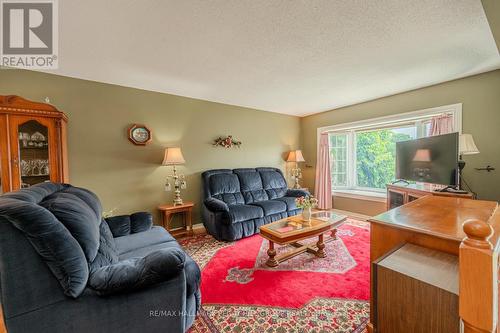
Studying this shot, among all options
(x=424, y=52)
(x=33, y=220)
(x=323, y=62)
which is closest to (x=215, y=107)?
(x=323, y=62)

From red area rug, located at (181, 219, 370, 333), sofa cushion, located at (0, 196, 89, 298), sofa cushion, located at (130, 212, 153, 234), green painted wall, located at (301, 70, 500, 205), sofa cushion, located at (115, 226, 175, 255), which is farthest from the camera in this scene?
green painted wall, located at (301, 70, 500, 205)

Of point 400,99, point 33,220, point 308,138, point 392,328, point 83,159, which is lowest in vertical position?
point 392,328

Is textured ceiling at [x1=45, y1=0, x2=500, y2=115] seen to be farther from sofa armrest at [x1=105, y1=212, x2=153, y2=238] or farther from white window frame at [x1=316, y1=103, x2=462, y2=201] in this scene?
sofa armrest at [x1=105, y1=212, x2=153, y2=238]

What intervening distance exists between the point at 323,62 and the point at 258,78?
874mm

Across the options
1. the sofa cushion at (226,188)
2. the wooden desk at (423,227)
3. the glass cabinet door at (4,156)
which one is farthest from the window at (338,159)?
the glass cabinet door at (4,156)

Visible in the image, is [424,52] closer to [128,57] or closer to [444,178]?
[444,178]

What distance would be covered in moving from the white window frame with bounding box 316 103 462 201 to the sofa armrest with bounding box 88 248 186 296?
401 cm

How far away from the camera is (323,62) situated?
2451 mm

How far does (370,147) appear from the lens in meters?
4.30

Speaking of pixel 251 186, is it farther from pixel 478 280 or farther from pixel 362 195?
pixel 478 280

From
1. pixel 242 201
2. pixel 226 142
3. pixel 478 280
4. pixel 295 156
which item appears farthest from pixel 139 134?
pixel 478 280

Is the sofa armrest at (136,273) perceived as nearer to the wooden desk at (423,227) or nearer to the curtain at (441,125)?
the wooden desk at (423,227)

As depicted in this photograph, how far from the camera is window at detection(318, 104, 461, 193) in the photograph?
3564 mm

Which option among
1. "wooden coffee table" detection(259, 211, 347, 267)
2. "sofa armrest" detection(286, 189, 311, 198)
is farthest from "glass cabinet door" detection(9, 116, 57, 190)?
"sofa armrest" detection(286, 189, 311, 198)
